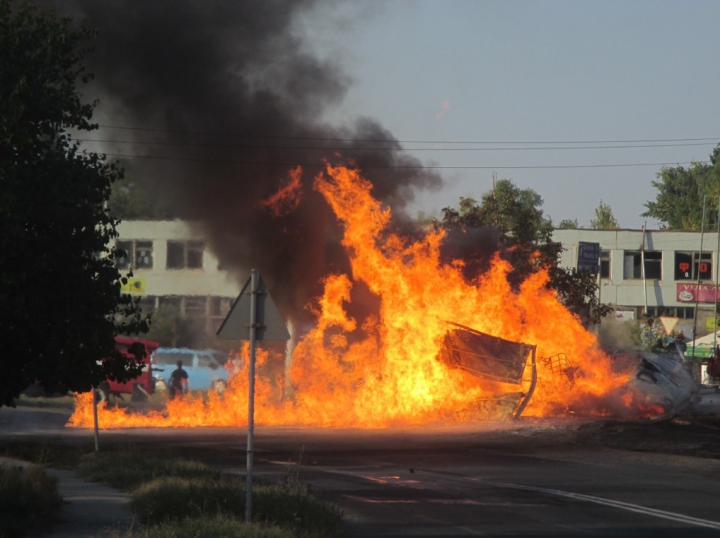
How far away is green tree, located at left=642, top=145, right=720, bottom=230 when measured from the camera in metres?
87.5

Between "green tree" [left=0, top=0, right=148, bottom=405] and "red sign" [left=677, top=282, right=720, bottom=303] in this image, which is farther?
"red sign" [left=677, top=282, right=720, bottom=303]

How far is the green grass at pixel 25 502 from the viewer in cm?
1030

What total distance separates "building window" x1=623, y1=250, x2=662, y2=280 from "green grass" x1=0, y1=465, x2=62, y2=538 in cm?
6025

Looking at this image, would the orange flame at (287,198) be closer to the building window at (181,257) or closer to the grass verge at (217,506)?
the grass verge at (217,506)

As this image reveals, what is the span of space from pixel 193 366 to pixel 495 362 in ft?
60.4

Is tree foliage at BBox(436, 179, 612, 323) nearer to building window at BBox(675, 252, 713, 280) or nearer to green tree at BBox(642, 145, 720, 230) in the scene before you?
building window at BBox(675, 252, 713, 280)

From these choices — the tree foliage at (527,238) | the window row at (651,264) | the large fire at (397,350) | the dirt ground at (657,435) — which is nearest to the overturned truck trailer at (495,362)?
the large fire at (397,350)

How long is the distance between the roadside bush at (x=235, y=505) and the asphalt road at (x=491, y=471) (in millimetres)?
480

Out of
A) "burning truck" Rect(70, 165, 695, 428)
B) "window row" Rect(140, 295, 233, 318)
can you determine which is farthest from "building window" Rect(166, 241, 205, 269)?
"burning truck" Rect(70, 165, 695, 428)

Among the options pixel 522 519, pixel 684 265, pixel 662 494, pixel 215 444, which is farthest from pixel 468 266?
pixel 684 265

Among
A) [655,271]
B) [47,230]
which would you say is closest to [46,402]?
[47,230]

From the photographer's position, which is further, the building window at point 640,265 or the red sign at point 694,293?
the building window at point 640,265

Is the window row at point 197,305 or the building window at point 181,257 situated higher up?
the building window at point 181,257

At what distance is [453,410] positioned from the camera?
27.4 m
